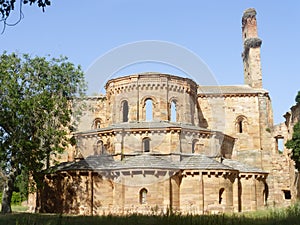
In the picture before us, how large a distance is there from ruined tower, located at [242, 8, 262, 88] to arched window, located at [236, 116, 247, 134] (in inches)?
151

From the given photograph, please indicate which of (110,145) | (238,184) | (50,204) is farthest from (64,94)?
(238,184)

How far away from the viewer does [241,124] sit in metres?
35.3

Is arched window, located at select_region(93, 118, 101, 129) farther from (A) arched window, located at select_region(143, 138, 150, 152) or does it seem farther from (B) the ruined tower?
(B) the ruined tower

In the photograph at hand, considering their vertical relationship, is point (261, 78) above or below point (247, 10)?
below

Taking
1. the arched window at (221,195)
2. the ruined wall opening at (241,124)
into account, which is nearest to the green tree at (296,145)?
the ruined wall opening at (241,124)

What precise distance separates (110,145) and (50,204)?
5.68 m

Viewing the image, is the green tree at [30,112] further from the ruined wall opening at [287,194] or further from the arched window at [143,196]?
the ruined wall opening at [287,194]

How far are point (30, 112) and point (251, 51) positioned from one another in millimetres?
24041

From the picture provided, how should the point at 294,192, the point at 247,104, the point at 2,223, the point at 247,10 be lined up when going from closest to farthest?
the point at 2,223
the point at 294,192
the point at 247,104
the point at 247,10

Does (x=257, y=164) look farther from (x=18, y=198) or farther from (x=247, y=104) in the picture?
(x=18, y=198)

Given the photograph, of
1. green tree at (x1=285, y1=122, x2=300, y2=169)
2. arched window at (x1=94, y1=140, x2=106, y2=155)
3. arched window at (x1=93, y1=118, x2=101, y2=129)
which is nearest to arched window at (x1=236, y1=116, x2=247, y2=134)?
green tree at (x1=285, y1=122, x2=300, y2=169)

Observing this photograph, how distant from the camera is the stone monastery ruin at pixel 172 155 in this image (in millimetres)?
23453

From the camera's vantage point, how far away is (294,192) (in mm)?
31938

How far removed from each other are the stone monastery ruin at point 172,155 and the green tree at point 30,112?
3.08 meters
